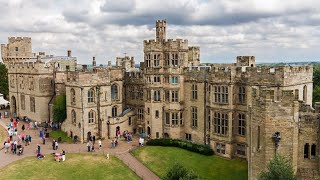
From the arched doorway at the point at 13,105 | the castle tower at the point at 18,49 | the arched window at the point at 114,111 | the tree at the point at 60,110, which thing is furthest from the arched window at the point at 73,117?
the castle tower at the point at 18,49

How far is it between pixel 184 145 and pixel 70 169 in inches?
617

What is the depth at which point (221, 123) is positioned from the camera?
4669cm

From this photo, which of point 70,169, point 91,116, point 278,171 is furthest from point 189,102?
point 278,171

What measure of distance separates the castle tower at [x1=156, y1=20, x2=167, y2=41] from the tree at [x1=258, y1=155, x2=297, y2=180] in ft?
97.2

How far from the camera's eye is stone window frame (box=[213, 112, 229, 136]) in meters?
46.2

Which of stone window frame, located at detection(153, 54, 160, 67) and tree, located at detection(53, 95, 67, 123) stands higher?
stone window frame, located at detection(153, 54, 160, 67)

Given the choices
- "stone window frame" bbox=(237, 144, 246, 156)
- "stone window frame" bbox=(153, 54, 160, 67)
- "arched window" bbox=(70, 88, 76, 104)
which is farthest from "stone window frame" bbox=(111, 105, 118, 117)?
"stone window frame" bbox=(237, 144, 246, 156)

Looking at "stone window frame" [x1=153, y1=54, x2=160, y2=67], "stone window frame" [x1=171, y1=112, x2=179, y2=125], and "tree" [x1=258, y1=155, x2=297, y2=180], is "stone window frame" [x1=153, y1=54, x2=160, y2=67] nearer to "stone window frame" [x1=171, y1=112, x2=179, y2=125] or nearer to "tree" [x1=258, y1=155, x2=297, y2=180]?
"stone window frame" [x1=171, y1=112, x2=179, y2=125]

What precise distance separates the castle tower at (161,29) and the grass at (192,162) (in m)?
16.5

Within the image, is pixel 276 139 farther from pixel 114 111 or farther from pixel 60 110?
pixel 60 110

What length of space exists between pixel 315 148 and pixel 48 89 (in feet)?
152

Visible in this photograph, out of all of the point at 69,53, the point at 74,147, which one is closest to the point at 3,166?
the point at 74,147

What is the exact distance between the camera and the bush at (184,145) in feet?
155

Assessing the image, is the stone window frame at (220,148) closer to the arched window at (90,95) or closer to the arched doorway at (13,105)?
the arched window at (90,95)
